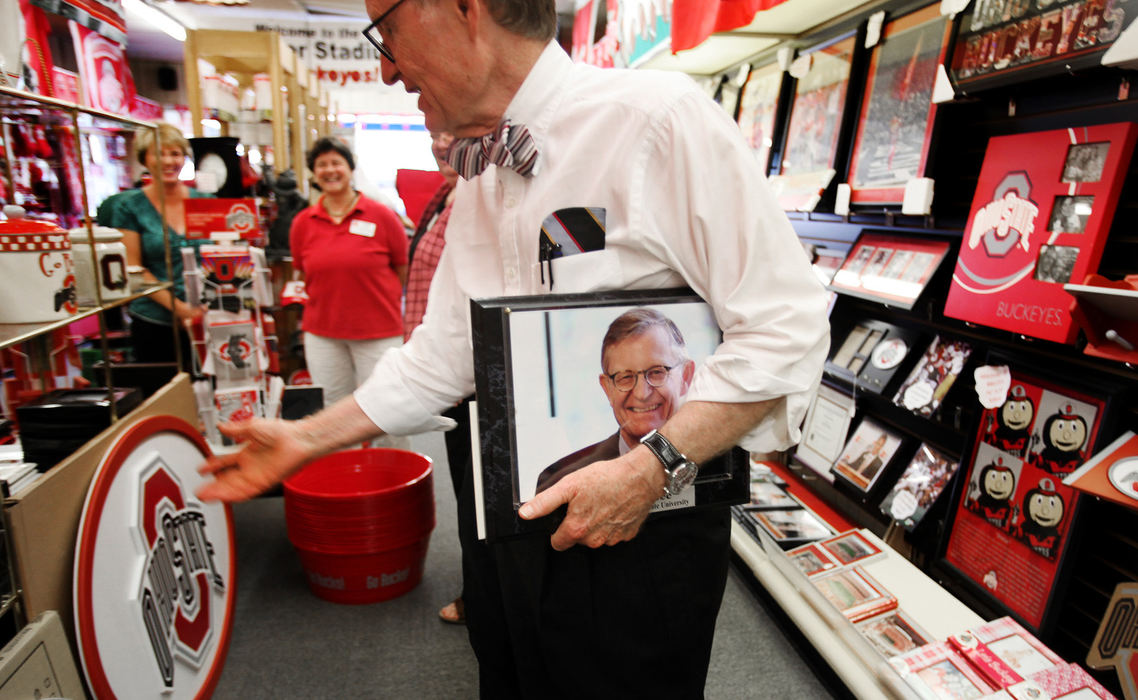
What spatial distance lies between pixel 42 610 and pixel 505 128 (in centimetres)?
131

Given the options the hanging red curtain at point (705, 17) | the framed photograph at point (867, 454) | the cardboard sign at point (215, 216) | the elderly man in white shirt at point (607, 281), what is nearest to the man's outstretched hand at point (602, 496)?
the elderly man in white shirt at point (607, 281)

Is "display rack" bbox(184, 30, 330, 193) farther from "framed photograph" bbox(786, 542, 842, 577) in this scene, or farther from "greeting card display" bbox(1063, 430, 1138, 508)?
"greeting card display" bbox(1063, 430, 1138, 508)

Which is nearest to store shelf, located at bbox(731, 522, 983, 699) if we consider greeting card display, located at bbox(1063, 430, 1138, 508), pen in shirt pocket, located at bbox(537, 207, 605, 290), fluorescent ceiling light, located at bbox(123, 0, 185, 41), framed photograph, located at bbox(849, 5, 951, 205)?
greeting card display, located at bbox(1063, 430, 1138, 508)

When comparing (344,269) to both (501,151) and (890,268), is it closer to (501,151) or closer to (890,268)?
(890,268)

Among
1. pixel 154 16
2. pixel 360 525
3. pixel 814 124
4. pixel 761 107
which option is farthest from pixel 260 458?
pixel 154 16

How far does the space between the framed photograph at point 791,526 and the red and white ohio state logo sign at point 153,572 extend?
6.01 feet

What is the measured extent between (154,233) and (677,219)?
313cm

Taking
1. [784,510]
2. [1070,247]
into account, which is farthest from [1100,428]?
[784,510]

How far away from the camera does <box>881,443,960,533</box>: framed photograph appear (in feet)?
6.75

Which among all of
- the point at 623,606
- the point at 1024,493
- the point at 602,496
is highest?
the point at 602,496

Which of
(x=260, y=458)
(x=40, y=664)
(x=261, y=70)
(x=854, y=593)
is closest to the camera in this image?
(x=260, y=458)

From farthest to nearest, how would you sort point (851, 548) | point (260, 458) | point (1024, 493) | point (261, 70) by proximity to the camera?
point (261, 70), point (851, 548), point (1024, 493), point (260, 458)

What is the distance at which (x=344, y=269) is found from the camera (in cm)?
341

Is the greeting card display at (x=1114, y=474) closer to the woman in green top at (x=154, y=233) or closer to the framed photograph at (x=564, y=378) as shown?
the framed photograph at (x=564, y=378)
